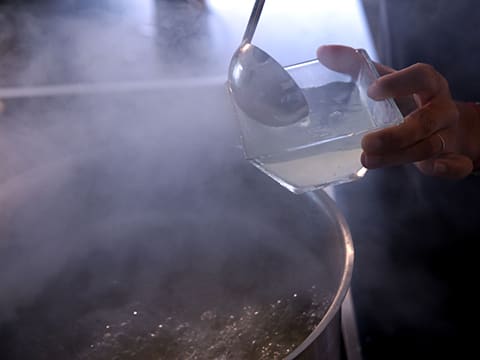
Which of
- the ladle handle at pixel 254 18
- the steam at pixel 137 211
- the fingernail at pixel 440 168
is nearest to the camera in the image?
the ladle handle at pixel 254 18

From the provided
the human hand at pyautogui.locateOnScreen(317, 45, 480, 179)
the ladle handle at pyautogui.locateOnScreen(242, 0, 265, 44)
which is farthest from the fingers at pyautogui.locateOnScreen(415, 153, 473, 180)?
the ladle handle at pyautogui.locateOnScreen(242, 0, 265, 44)

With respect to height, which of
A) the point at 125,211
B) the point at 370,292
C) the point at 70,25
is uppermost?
the point at 70,25

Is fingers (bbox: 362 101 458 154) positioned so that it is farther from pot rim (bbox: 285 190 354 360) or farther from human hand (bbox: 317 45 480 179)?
pot rim (bbox: 285 190 354 360)

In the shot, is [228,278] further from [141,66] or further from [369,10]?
[369,10]

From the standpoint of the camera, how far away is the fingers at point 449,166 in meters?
0.73

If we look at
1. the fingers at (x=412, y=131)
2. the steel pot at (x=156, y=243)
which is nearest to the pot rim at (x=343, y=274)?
the steel pot at (x=156, y=243)

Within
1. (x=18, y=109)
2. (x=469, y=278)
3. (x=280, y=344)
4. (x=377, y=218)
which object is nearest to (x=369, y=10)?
(x=377, y=218)

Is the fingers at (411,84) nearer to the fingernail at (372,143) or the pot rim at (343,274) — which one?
the fingernail at (372,143)

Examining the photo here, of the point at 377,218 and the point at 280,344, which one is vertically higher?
the point at 280,344

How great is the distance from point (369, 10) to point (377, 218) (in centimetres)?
75

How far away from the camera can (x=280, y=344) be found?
0.74 metres

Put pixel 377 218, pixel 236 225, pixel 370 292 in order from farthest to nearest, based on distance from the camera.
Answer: pixel 377 218, pixel 370 292, pixel 236 225

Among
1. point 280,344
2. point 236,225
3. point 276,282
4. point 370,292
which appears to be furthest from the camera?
point 370,292

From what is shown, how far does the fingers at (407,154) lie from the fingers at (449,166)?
0.06 metres
